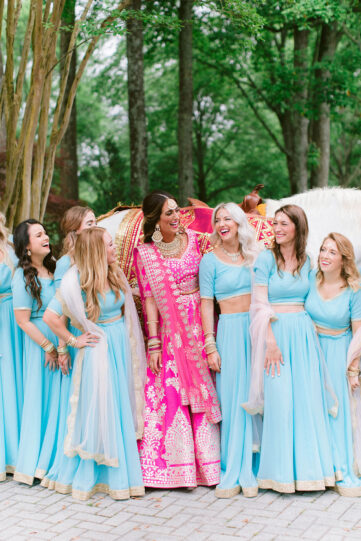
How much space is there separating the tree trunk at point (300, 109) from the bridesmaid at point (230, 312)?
9075mm

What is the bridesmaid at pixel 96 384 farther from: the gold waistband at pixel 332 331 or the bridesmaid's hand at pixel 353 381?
the bridesmaid's hand at pixel 353 381

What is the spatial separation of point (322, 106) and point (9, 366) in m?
10.3

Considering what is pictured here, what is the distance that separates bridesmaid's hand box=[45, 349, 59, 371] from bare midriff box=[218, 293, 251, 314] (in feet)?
4.33

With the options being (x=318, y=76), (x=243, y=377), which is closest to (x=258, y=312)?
(x=243, y=377)

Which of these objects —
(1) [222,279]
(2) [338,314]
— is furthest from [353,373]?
(1) [222,279]

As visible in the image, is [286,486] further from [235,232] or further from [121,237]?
[121,237]

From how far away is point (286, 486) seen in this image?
4.11 m

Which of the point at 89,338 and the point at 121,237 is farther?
the point at 121,237

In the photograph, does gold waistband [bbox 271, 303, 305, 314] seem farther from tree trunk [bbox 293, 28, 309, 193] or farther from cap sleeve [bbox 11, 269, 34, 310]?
tree trunk [bbox 293, 28, 309, 193]

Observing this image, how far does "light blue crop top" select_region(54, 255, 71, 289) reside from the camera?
4.56 m

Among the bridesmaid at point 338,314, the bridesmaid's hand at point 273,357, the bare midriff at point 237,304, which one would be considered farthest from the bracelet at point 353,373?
the bare midriff at point 237,304

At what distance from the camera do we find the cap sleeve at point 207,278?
4.47m

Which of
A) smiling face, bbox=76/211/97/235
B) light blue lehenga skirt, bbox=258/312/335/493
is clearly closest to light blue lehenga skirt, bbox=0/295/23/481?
smiling face, bbox=76/211/97/235

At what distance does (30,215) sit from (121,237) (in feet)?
5.82
